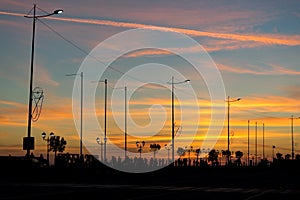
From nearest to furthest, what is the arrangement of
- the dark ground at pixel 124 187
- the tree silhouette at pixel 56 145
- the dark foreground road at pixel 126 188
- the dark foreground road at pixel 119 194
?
the dark foreground road at pixel 119 194
the dark foreground road at pixel 126 188
the dark ground at pixel 124 187
the tree silhouette at pixel 56 145

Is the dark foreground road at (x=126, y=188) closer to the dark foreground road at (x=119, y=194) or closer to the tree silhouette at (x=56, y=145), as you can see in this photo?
the dark foreground road at (x=119, y=194)

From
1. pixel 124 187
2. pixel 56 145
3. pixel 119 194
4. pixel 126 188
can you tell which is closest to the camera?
pixel 119 194

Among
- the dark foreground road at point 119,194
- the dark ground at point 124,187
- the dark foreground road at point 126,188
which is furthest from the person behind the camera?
the dark ground at point 124,187

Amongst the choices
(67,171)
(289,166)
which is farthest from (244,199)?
(289,166)

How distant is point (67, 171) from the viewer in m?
62.3

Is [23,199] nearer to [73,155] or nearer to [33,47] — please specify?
[33,47]

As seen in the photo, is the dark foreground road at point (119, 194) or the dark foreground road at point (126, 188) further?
the dark foreground road at point (126, 188)

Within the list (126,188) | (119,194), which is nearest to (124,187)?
(126,188)

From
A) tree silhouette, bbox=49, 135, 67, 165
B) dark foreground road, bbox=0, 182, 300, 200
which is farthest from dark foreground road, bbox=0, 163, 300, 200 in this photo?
tree silhouette, bbox=49, 135, 67, 165

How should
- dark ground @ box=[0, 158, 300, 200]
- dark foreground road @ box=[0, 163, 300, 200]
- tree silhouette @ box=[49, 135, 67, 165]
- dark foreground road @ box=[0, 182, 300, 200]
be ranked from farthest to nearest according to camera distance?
1. tree silhouette @ box=[49, 135, 67, 165]
2. dark ground @ box=[0, 158, 300, 200]
3. dark foreground road @ box=[0, 163, 300, 200]
4. dark foreground road @ box=[0, 182, 300, 200]

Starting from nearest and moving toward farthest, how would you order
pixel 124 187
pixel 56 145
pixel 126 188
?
pixel 126 188, pixel 124 187, pixel 56 145

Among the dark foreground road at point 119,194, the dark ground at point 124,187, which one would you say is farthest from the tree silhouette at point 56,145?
the dark foreground road at point 119,194

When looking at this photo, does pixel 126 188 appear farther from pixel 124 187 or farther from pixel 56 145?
pixel 56 145

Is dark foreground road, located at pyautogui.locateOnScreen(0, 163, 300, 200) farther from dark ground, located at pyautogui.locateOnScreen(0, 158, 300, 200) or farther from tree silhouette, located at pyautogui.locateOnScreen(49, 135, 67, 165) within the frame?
tree silhouette, located at pyautogui.locateOnScreen(49, 135, 67, 165)
